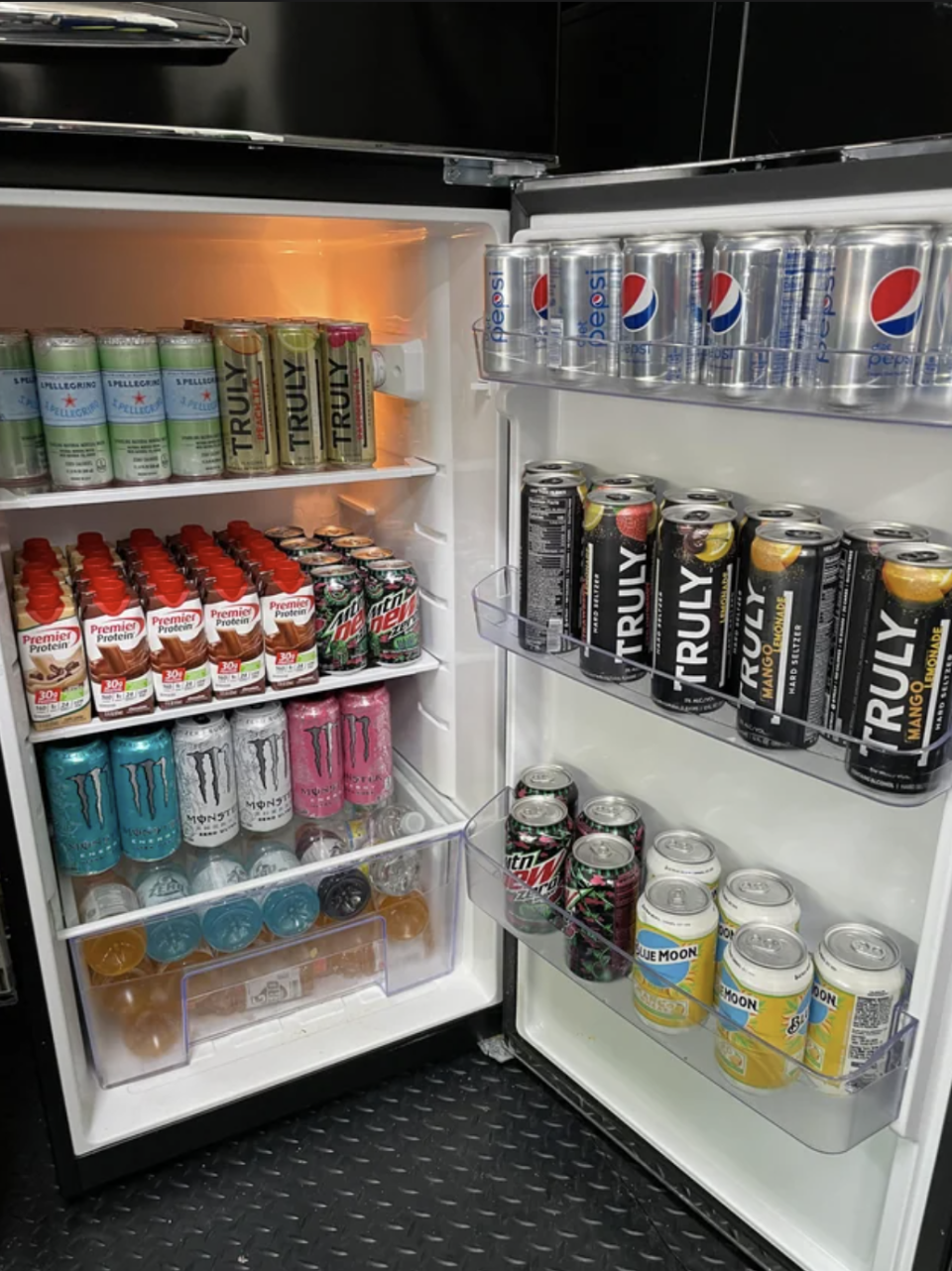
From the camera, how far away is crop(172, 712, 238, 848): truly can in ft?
4.53

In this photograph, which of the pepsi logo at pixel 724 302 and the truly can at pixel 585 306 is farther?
the truly can at pixel 585 306

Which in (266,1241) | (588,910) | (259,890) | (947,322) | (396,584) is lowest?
(266,1241)

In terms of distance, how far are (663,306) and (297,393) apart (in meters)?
0.56

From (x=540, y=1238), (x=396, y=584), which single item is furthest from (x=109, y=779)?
(x=540, y=1238)

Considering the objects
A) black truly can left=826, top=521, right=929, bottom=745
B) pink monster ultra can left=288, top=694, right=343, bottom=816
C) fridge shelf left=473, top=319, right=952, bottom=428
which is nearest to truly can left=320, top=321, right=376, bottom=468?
fridge shelf left=473, top=319, right=952, bottom=428

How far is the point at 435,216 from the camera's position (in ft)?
3.87

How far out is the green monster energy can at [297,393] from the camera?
51.9 inches

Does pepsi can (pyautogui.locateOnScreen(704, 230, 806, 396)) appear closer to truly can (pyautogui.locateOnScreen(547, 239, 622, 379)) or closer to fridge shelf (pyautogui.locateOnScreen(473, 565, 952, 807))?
truly can (pyautogui.locateOnScreen(547, 239, 622, 379))

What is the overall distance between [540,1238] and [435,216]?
1.28 metres

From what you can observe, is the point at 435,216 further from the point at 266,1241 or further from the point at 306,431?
the point at 266,1241

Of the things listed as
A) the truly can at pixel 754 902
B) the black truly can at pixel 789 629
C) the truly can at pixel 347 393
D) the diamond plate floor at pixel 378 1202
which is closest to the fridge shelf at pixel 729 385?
the black truly can at pixel 789 629

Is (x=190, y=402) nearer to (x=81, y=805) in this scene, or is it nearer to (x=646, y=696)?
(x=81, y=805)

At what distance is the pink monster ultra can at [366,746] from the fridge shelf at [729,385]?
0.56 meters

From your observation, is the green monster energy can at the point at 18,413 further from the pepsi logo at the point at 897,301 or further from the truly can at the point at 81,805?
the pepsi logo at the point at 897,301
